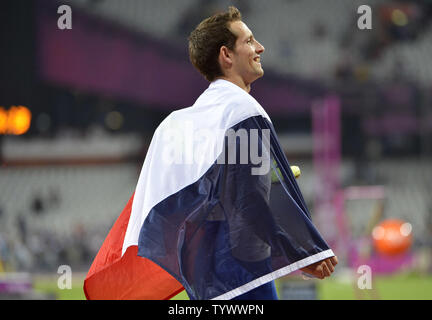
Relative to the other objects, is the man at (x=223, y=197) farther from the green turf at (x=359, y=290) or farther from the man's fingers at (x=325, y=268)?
the green turf at (x=359, y=290)

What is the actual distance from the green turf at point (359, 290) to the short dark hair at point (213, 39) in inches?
236

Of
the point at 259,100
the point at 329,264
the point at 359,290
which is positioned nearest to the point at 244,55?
the point at 329,264

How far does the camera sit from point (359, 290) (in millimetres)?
8594

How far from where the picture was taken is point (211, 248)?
273 cm

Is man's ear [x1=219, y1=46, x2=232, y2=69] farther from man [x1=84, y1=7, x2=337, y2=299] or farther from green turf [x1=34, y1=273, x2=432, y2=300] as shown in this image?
green turf [x1=34, y1=273, x2=432, y2=300]

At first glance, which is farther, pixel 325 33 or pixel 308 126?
pixel 308 126

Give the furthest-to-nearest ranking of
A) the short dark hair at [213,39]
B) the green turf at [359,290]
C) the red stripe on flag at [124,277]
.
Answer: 1. the green turf at [359,290]
2. the red stripe on flag at [124,277]
3. the short dark hair at [213,39]

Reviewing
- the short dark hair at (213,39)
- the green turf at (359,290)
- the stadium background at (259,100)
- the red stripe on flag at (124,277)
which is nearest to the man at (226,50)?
the short dark hair at (213,39)

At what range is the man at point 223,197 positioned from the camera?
2686 mm

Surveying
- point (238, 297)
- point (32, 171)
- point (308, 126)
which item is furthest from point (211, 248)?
point (308, 126)

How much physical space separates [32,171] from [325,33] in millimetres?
9442

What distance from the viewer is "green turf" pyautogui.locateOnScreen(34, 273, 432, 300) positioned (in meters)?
9.51

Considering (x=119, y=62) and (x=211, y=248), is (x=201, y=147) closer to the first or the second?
(x=211, y=248)
